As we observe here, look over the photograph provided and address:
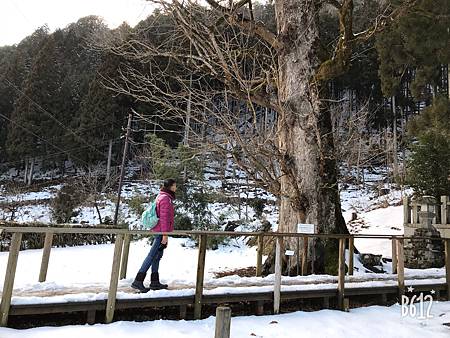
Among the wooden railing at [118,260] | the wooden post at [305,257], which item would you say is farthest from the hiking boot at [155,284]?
the wooden post at [305,257]

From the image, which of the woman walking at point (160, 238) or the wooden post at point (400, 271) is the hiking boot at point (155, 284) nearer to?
the woman walking at point (160, 238)

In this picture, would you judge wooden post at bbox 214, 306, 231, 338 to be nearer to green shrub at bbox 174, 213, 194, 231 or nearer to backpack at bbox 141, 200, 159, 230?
backpack at bbox 141, 200, 159, 230

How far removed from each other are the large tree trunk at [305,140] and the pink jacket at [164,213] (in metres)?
2.53

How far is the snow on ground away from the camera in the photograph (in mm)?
3695

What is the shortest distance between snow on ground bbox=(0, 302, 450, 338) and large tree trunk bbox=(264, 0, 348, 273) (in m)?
1.56

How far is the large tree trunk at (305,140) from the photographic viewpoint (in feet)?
21.8

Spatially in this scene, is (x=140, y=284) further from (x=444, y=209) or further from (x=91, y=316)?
(x=444, y=209)

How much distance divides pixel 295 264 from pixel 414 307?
1.95 metres

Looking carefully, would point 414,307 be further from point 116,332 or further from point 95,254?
point 95,254

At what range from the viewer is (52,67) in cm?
2969

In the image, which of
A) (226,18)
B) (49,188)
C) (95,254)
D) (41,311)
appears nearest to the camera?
(41,311)

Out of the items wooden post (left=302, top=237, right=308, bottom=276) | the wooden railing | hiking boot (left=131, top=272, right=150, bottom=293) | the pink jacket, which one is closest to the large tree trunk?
wooden post (left=302, top=237, right=308, bottom=276)

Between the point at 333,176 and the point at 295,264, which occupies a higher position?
the point at 333,176

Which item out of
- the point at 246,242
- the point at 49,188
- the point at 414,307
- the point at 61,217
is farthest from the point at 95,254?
the point at 49,188
